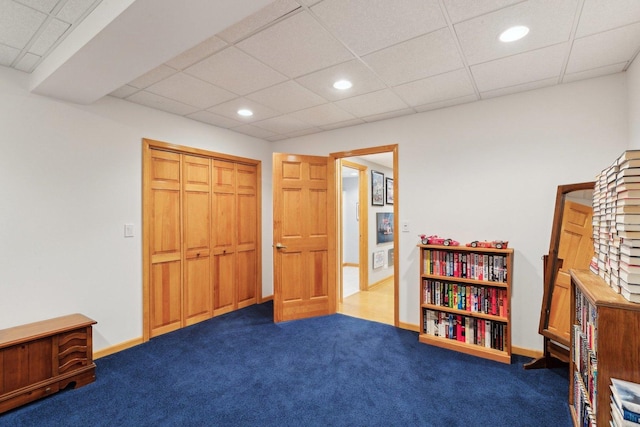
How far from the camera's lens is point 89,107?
109 inches

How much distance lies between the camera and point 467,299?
295 cm

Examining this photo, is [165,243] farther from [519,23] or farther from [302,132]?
[519,23]

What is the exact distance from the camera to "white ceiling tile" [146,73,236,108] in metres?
2.57

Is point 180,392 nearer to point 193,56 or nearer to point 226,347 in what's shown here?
point 226,347

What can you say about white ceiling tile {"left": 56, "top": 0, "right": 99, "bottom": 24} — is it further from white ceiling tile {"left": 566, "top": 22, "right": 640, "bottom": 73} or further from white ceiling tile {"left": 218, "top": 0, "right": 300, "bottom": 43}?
white ceiling tile {"left": 566, "top": 22, "right": 640, "bottom": 73}

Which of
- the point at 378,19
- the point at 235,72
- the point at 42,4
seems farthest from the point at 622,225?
the point at 42,4

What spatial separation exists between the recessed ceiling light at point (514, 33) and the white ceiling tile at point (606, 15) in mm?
279

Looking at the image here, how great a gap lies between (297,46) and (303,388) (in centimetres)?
251

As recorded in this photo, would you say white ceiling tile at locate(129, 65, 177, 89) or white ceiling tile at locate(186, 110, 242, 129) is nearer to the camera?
white ceiling tile at locate(129, 65, 177, 89)

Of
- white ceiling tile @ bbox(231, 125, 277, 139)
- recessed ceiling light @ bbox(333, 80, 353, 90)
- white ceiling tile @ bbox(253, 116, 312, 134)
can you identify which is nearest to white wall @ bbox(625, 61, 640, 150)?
recessed ceiling light @ bbox(333, 80, 353, 90)

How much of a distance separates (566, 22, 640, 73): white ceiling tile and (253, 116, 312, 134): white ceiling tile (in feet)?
A: 8.60

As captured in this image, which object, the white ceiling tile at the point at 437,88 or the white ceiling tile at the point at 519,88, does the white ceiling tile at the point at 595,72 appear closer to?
the white ceiling tile at the point at 519,88

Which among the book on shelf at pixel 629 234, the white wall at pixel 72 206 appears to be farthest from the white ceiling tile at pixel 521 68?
the white wall at pixel 72 206

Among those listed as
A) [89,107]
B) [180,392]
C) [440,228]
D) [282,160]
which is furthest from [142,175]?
[440,228]
